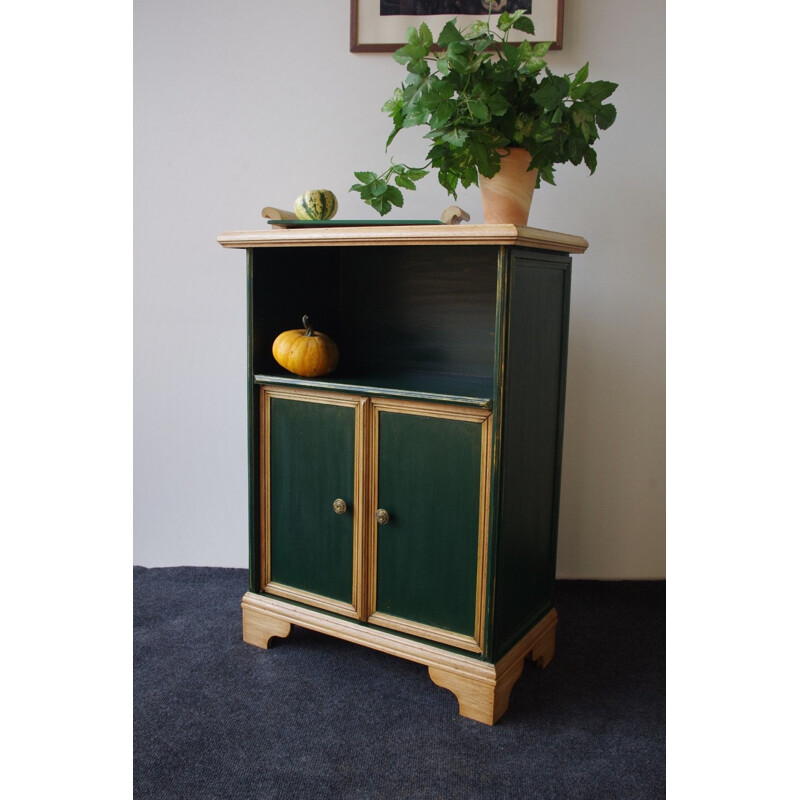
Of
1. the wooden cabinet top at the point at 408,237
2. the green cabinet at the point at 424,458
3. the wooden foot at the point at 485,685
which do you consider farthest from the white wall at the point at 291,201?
the wooden foot at the point at 485,685

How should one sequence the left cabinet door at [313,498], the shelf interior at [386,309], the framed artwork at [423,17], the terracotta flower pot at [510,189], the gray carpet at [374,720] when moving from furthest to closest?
the framed artwork at [423,17]
the shelf interior at [386,309]
the left cabinet door at [313,498]
the terracotta flower pot at [510,189]
the gray carpet at [374,720]

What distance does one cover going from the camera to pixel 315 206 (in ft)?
6.75

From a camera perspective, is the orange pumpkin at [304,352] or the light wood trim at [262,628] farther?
the light wood trim at [262,628]

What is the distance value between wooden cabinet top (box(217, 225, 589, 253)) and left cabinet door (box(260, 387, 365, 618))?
0.41 metres

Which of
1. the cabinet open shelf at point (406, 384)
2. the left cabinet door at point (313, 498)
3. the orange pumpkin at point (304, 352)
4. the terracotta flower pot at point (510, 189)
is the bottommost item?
the left cabinet door at point (313, 498)

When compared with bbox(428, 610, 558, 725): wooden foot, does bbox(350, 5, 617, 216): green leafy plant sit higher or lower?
higher

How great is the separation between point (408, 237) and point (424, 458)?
1.78 ft

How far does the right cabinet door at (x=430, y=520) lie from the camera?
5.85 feet

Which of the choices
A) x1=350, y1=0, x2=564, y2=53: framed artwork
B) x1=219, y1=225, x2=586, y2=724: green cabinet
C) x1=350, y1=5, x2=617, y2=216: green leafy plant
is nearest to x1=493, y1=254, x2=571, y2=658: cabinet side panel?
x1=219, y1=225, x2=586, y2=724: green cabinet

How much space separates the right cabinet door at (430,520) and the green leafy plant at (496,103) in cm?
62

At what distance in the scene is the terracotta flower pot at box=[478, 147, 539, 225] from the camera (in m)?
1.74

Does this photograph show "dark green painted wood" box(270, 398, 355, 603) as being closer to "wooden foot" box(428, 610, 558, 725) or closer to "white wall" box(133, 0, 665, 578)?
"wooden foot" box(428, 610, 558, 725)

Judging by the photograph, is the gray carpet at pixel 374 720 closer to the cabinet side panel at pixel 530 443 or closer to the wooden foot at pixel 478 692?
the wooden foot at pixel 478 692

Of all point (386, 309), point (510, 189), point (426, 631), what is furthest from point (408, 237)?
point (426, 631)
